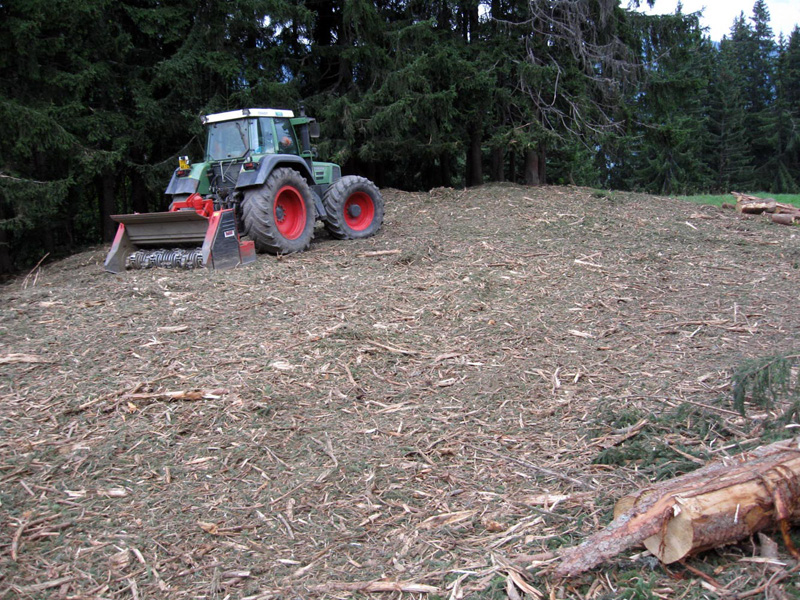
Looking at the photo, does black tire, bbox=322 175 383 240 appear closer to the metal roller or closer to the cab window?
the cab window

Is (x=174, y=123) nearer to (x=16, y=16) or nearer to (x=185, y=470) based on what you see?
(x=16, y=16)

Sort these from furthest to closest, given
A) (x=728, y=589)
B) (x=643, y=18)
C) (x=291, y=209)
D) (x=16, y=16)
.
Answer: (x=643, y=18) → (x=16, y=16) → (x=291, y=209) → (x=728, y=589)

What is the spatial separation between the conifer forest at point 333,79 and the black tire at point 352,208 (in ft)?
13.8

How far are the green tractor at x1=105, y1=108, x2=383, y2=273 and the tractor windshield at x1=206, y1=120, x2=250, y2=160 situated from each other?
0.05 ft

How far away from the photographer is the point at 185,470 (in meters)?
3.51

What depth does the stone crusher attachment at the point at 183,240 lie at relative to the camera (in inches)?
299

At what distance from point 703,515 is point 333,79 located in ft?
51.4

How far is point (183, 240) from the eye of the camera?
8062 mm

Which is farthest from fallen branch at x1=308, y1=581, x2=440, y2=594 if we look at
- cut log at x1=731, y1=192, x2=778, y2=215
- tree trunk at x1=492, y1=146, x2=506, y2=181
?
tree trunk at x1=492, y1=146, x2=506, y2=181

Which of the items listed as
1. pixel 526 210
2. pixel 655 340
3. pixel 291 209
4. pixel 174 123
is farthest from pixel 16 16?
pixel 655 340

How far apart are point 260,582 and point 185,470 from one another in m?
1.04

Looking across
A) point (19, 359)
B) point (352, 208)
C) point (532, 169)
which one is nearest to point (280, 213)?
point (352, 208)

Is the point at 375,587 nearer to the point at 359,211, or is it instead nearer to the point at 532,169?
the point at 359,211

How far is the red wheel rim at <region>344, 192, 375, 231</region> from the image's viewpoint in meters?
9.85
